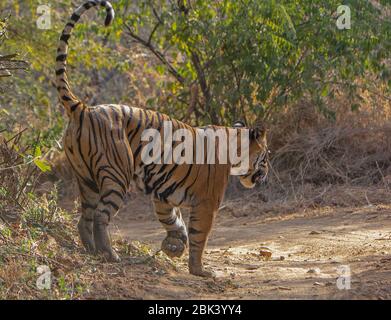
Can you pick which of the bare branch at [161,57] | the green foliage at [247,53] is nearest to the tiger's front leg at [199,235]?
the green foliage at [247,53]

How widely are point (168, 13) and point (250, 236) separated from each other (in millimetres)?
3640

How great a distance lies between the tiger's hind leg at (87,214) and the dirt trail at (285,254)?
2.58 ft

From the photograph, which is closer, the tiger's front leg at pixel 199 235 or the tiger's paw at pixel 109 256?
the tiger's paw at pixel 109 256

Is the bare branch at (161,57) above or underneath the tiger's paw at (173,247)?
Answer: above

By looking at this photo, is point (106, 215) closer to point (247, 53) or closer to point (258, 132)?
point (258, 132)

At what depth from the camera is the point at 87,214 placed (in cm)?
724

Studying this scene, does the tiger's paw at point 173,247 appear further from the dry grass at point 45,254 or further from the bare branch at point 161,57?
the bare branch at point 161,57

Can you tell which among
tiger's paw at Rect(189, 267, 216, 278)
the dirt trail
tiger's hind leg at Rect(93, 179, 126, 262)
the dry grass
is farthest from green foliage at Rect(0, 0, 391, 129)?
tiger's paw at Rect(189, 267, 216, 278)

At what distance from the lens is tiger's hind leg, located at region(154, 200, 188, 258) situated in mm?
7762

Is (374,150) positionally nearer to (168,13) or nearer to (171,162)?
(168,13)

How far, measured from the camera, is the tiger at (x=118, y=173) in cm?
702

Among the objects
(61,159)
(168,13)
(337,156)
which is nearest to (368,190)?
(337,156)

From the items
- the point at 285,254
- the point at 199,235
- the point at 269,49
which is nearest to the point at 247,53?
the point at 269,49

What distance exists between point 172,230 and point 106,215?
101 cm
